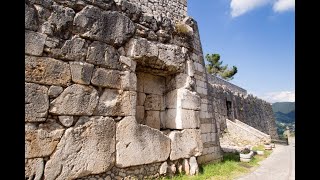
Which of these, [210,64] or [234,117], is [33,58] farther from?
[210,64]

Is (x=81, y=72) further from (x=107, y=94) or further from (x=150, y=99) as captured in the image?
(x=150, y=99)

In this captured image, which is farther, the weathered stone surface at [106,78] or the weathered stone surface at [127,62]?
the weathered stone surface at [127,62]

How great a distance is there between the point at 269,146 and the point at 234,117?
519cm

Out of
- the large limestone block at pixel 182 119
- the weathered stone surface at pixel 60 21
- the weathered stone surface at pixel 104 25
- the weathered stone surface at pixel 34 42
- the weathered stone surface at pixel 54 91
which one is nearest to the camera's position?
the weathered stone surface at pixel 34 42

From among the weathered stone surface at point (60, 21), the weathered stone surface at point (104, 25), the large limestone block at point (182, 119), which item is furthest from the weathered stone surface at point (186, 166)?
the weathered stone surface at point (60, 21)

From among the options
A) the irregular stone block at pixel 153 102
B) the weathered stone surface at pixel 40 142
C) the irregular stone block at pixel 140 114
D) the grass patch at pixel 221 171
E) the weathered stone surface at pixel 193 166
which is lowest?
the grass patch at pixel 221 171

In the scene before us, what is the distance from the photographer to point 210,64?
1307 inches

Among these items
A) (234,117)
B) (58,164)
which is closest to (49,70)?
(58,164)

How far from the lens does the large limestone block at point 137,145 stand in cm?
457

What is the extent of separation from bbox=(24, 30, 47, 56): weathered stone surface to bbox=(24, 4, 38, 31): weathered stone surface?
0.10m

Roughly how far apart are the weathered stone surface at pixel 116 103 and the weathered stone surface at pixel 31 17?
5.37 ft

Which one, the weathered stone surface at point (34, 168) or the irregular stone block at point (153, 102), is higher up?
the irregular stone block at point (153, 102)

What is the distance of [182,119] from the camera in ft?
19.0

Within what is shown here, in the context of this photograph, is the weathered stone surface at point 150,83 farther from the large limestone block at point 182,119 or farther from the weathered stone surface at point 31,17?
the weathered stone surface at point 31,17
